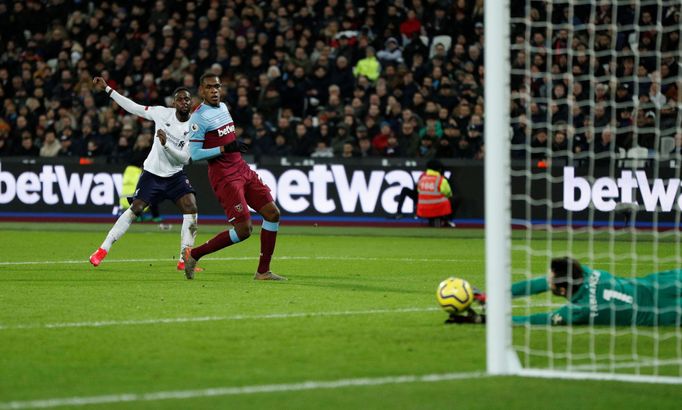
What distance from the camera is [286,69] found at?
1022 inches

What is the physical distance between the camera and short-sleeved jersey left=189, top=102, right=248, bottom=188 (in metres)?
12.8

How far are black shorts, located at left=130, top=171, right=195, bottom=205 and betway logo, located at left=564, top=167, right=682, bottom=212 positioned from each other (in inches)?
330

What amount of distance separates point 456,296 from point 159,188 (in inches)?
244

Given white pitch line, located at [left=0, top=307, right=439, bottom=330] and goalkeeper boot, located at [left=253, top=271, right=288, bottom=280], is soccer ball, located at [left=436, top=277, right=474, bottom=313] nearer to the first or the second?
white pitch line, located at [left=0, top=307, right=439, bottom=330]

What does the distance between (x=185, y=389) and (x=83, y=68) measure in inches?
879

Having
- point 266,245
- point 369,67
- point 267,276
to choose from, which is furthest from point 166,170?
point 369,67

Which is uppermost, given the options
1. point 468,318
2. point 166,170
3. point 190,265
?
point 166,170

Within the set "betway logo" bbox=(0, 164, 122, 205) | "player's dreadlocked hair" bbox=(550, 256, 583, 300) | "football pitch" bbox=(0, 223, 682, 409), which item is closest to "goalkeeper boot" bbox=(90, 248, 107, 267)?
"football pitch" bbox=(0, 223, 682, 409)

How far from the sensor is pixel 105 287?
11984 mm

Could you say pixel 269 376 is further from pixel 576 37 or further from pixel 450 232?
pixel 576 37

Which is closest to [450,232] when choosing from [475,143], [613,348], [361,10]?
[475,143]

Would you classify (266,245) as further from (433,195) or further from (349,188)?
(349,188)

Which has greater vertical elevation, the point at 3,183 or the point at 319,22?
the point at 319,22

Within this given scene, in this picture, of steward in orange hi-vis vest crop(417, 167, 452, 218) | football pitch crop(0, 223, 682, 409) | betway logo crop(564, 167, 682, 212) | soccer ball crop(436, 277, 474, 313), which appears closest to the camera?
football pitch crop(0, 223, 682, 409)
